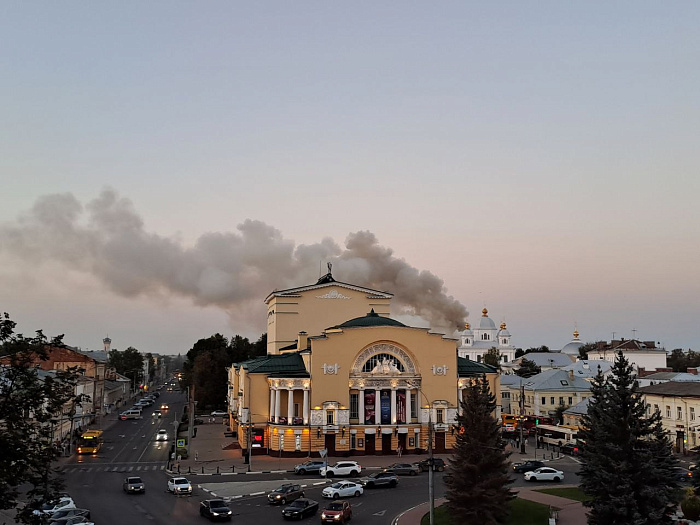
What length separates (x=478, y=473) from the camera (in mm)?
34375

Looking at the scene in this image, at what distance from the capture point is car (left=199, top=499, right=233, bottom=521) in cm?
3703

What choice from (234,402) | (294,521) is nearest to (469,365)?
(234,402)

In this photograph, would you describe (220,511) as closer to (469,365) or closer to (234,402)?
(469,365)

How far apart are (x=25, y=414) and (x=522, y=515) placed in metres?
29.2

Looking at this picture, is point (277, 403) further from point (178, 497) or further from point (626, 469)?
point (626, 469)

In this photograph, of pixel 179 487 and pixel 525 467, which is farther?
pixel 525 467

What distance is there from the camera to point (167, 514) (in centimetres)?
3891

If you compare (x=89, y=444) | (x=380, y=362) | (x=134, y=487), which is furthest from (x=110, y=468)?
(x=380, y=362)

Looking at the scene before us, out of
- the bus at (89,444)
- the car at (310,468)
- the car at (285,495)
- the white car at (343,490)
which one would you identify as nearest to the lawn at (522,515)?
the white car at (343,490)

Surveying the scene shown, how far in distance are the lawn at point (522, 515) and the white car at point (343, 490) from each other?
22.1 ft

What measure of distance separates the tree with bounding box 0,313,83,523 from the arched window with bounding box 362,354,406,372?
2070 inches

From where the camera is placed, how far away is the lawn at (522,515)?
36.8 meters

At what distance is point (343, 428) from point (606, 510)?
3851 centimetres

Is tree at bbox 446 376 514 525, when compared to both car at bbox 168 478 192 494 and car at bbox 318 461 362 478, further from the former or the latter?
car at bbox 318 461 362 478
